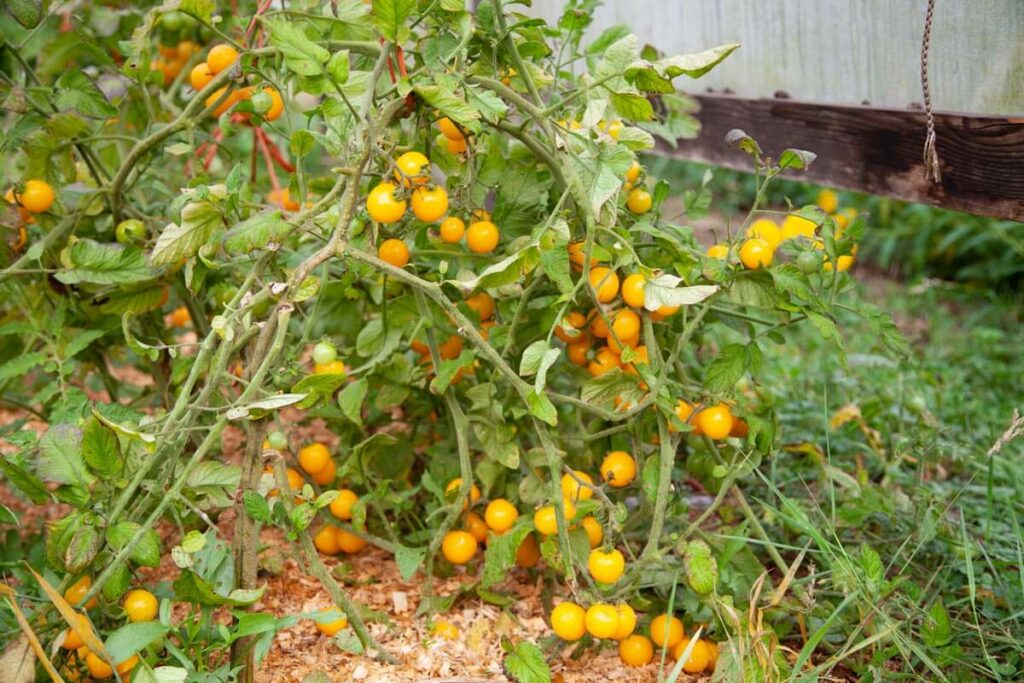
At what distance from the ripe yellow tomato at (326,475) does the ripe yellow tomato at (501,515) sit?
0.36 metres

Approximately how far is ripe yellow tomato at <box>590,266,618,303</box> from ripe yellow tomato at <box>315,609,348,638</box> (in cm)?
67

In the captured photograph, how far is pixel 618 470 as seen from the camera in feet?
5.26

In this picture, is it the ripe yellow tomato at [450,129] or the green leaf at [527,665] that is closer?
the green leaf at [527,665]

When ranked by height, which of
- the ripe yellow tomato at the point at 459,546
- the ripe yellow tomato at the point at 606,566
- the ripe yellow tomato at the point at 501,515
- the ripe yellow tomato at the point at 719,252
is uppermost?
the ripe yellow tomato at the point at 719,252

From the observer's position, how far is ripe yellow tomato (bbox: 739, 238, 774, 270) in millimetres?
1582

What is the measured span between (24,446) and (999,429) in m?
2.09

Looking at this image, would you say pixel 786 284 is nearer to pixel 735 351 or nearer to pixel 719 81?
pixel 735 351

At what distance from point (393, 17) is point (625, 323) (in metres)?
0.61

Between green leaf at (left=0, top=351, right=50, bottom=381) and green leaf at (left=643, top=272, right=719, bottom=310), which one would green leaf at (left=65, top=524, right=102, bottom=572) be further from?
green leaf at (left=643, top=272, right=719, bottom=310)

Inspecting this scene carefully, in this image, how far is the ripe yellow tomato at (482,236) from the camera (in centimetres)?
157

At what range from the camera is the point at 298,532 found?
4.87 ft

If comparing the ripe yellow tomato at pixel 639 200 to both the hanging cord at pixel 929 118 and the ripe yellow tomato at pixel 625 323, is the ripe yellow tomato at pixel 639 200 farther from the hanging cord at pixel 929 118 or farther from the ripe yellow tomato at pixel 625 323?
the hanging cord at pixel 929 118

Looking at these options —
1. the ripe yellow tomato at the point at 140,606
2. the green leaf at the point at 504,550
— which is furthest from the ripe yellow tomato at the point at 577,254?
the ripe yellow tomato at the point at 140,606

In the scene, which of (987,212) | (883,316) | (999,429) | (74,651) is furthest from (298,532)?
(999,429)
